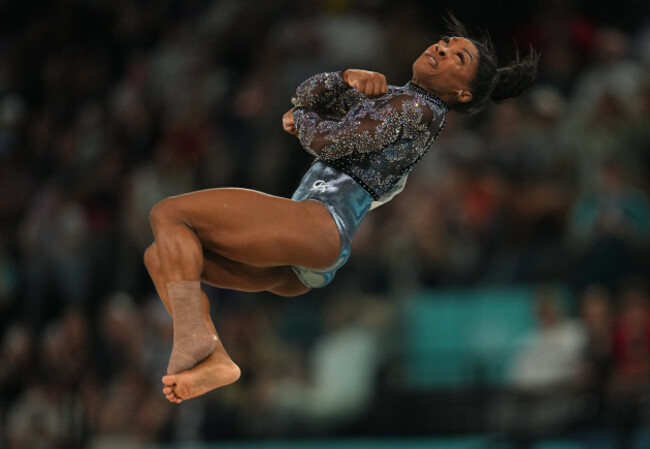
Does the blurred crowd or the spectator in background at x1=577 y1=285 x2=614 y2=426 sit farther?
the blurred crowd

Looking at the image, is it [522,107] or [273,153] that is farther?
[273,153]

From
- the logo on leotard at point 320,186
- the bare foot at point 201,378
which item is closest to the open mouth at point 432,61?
the logo on leotard at point 320,186

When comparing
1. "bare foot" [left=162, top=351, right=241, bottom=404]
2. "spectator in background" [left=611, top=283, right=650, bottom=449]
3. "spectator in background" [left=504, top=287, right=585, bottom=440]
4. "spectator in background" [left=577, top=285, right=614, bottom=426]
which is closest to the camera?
"bare foot" [left=162, top=351, right=241, bottom=404]

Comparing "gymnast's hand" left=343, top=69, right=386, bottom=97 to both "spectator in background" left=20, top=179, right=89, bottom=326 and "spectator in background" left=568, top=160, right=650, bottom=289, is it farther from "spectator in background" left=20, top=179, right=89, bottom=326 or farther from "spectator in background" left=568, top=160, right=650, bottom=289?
A: "spectator in background" left=20, top=179, right=89, bottom=326

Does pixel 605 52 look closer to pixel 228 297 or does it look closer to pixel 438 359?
pixel 438 359

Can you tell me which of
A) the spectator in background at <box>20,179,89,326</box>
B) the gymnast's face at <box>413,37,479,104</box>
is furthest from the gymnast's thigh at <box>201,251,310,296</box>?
the spectator in background at <box>20,179,89,326</box>

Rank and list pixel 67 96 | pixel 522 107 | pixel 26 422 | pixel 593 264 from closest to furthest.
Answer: pixel 593 264 < pixel 522 107 < pixel 26 422 < pixel 67 96

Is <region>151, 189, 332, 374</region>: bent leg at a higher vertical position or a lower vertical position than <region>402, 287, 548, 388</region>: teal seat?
higher

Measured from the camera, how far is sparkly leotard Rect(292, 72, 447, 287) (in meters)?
3.96

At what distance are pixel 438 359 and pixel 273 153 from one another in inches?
76.8

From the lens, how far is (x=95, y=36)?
10.1 metres

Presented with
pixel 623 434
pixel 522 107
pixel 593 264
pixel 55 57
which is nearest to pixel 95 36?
pixel 55 57

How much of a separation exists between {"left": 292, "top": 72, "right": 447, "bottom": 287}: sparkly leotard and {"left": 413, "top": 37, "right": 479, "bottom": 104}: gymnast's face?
4 centimetres

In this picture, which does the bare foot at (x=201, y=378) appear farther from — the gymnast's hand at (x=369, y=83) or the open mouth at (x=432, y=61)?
the open mouth at (x=432, y=61)
